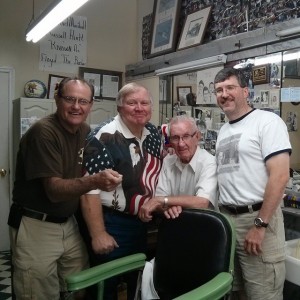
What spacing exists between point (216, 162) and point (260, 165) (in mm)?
287

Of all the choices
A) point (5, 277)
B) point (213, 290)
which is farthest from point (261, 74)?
point (5, 277)

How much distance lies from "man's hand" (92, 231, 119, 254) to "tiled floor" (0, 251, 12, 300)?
1936 millimetres

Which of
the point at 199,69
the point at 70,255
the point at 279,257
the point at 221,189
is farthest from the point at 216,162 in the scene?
the point at 199,69

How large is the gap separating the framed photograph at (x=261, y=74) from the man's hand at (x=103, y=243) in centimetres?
189

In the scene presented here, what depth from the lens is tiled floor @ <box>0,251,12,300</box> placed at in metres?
3.45

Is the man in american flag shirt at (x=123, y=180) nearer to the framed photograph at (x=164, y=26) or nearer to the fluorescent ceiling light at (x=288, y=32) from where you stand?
the fluorescent ceiling light at (x=288, y=32)

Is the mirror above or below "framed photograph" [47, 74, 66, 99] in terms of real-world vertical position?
below

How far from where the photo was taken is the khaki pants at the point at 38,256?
2008 mm

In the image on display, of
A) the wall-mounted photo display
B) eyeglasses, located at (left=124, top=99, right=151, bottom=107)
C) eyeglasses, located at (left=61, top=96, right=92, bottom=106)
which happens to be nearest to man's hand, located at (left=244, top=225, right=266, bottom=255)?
eyeglasses, located at (left=124, top=99, right=151, bottom=107)

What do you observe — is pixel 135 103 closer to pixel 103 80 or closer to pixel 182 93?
pixel 182 93

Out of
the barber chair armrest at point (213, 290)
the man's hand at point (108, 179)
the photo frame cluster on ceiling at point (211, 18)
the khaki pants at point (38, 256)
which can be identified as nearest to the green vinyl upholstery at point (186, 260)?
the barber chair armrest at point (213, 290)

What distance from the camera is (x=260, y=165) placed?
1895mm

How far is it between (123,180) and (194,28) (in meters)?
2.58

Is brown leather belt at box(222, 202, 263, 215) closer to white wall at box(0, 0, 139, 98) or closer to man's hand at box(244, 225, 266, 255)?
man's hand at box(244, 225, 266, 255)
